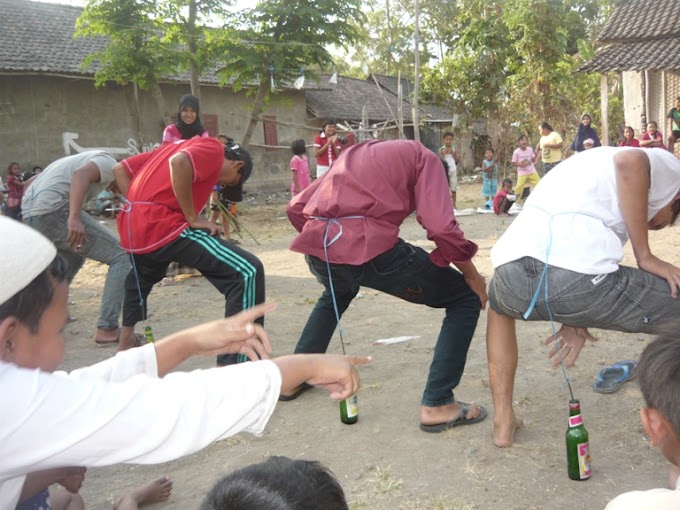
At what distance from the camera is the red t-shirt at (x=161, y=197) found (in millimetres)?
4199

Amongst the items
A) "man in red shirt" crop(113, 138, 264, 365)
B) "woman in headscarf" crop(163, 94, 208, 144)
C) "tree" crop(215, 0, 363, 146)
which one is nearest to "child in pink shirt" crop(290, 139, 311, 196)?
"tree" crop(215, 0, 363, 146)

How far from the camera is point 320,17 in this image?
1561 centimetres

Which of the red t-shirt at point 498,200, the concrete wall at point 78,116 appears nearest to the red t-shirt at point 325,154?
the red t-shirt at point 498,200

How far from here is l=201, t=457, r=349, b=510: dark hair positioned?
122 centimetres

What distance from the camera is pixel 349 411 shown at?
3643 millimetres

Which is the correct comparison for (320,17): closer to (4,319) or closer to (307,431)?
(307,431)

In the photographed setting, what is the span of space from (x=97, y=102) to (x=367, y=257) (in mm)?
18359

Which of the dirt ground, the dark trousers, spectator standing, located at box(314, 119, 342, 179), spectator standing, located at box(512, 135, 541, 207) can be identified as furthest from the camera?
spectator standing, located at box(512, 135, 541, 207)

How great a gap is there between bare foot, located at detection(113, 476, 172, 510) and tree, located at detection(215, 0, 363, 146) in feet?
46.1

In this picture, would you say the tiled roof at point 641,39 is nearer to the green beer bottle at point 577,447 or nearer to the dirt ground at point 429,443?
the dirt ground at point 429,443

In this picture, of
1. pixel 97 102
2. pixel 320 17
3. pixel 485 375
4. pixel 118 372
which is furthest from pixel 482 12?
pixel 118 372

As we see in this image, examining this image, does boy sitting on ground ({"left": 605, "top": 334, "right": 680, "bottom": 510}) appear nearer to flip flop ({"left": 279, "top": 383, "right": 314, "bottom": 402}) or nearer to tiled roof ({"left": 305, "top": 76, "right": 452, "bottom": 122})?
flip flop ({"left": 279, "top": 383, "right": 314, "bottom": 402})

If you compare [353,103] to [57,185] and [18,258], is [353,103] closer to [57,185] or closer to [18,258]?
[57,185]

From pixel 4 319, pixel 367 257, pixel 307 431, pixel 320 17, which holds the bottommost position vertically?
pixel 307 431
